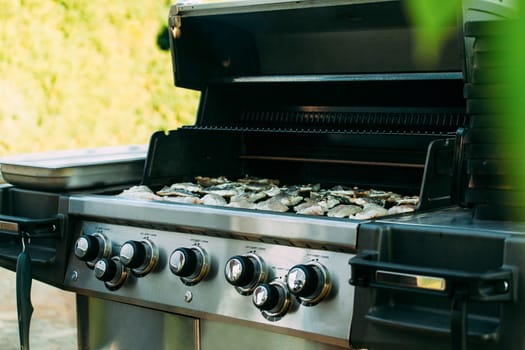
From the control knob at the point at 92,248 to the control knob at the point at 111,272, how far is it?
0.04m

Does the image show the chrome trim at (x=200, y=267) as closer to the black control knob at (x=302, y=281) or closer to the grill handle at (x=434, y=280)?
the black control knob at (x=302, y=281)

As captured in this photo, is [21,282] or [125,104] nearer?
[21,282]

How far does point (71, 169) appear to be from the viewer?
2.10 m

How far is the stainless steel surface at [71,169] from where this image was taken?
2.11 metres

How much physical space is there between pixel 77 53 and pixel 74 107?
37 cm

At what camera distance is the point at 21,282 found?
78.8 inches

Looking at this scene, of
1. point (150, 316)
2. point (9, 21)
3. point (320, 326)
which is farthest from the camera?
point (9, 21)

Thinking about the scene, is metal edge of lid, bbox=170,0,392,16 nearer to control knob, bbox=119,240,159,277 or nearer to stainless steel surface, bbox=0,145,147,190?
stainless steel surface, bbox=0,145,147,190

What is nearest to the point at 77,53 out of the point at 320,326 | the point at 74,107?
the point at 74,107

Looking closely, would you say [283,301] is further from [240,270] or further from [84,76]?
[84,76]

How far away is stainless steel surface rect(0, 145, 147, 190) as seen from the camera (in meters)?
2.11

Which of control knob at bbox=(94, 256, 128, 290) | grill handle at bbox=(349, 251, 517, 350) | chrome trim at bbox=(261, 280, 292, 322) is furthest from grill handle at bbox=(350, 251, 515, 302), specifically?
control knob at bbox=(94, 256, 128, 290)

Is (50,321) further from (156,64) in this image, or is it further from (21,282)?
(156,64)

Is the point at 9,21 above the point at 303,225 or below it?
above
